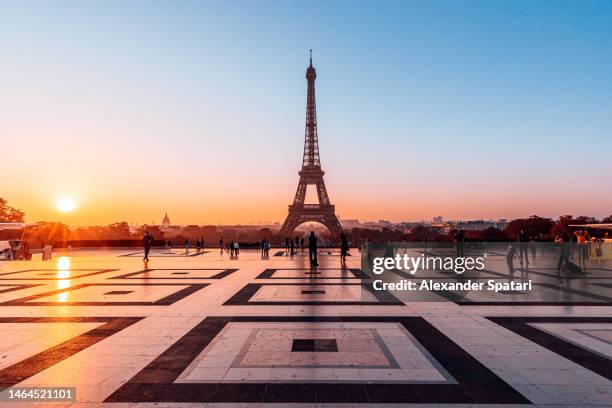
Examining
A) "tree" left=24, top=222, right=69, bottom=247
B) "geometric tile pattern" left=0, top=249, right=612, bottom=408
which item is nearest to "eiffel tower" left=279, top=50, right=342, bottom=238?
"tree" left=24, top=222, right=69, bottom=247

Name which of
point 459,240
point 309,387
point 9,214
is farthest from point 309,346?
point 9,214

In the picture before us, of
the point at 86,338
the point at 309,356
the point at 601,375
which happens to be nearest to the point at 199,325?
the point at 86,338

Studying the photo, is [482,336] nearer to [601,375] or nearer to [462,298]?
[601,375]

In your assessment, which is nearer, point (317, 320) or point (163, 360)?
point (163, 360)

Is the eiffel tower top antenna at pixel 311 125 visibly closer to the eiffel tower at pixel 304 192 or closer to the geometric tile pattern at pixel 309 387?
the eiffel tower at pixel 304 192

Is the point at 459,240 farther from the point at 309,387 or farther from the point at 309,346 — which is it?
the point at 309,387
